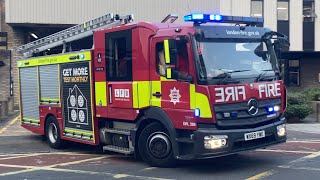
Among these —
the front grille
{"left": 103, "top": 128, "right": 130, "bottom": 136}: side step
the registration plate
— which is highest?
the front grille

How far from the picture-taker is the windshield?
7973mm

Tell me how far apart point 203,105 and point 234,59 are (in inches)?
42.2

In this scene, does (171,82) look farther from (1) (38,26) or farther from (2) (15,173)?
(1) (38,26)

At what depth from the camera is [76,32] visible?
11.8 m

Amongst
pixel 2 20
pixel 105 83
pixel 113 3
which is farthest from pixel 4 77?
pixel 105 83

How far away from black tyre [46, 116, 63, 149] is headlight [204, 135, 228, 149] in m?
4.93

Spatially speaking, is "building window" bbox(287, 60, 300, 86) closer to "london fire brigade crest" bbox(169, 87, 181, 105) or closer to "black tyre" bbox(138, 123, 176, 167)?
"black tyre" bbox(138, 123, 176, 167)

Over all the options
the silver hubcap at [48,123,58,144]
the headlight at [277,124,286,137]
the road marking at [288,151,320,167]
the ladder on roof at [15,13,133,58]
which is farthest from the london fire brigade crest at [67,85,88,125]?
the road marking at [288,151,320,167]

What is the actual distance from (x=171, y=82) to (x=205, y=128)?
1.03 m

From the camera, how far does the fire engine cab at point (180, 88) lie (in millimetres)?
7930

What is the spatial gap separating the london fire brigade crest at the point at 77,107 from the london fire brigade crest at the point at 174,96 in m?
2.74

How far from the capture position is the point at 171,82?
27.2 ft

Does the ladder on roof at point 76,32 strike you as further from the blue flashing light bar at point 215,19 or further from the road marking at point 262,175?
the road marking at point 262,175

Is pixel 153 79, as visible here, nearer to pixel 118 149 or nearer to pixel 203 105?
pixel 203 105
